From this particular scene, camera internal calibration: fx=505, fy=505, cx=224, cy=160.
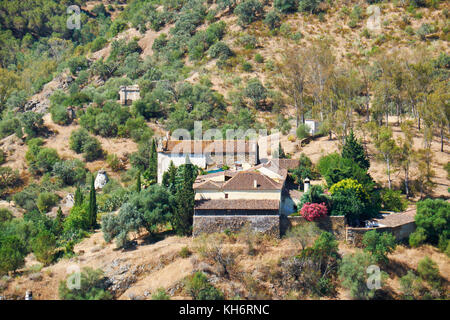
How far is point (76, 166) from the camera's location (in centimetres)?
6469

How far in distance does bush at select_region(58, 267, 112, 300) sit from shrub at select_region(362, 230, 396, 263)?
19205 mm

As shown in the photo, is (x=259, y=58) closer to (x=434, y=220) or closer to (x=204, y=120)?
(x=204, y=120)

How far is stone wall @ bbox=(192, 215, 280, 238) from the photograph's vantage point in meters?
38.4

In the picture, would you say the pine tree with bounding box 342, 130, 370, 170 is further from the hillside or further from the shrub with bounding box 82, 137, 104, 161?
the shrub with bounding box 82, 137, 104, 161

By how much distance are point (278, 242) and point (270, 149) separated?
18.5 meters

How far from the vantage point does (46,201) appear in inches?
2247

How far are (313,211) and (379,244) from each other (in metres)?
5.39

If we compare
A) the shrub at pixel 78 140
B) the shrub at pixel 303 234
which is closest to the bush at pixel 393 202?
the shrub at pixel 303 234

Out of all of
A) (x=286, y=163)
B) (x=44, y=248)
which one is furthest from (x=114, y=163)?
(x=44, y=248)

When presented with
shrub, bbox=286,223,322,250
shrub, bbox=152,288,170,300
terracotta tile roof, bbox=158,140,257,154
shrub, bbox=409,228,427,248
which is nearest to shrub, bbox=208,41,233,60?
terracotta tile roof, bbox=158,140,257,154
